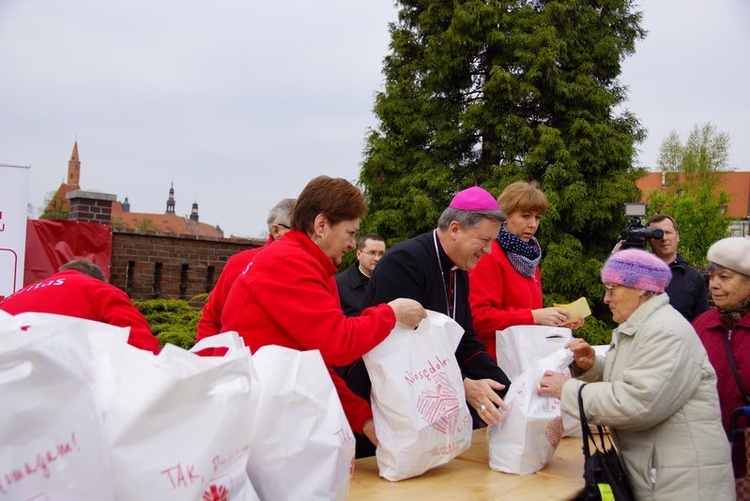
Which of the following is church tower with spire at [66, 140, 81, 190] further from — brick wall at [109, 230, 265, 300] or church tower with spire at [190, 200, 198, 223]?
brick wall at [109, 230, 265, 300]

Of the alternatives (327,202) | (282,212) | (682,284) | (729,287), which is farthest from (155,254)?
(729,287)

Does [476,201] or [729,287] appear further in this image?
[729,287]

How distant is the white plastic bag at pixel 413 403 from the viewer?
2.08m

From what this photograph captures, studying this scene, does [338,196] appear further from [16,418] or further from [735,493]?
[735,493]

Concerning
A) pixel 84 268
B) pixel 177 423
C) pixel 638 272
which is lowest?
pixel 177 423

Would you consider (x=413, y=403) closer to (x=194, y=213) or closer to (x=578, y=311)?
(x=578, y=311)

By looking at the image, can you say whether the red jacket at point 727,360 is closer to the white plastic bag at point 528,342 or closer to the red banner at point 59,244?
the white plastic bag at point 528,342

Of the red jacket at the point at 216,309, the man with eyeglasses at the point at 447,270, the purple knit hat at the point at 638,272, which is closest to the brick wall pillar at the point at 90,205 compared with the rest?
the red jacket at the point at 216,309

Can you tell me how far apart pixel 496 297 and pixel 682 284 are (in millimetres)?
1666

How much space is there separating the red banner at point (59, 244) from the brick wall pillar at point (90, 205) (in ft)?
0.52

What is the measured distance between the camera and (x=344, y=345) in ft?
6.57

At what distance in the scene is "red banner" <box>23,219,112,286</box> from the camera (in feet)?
21.9

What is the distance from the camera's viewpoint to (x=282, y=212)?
357 centimetres

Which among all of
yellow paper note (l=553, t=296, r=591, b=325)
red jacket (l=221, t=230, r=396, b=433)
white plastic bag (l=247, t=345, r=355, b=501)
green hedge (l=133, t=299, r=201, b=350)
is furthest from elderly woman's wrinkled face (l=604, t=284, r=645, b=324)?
green hedge (l=133, t=299, r=201, b=350)
